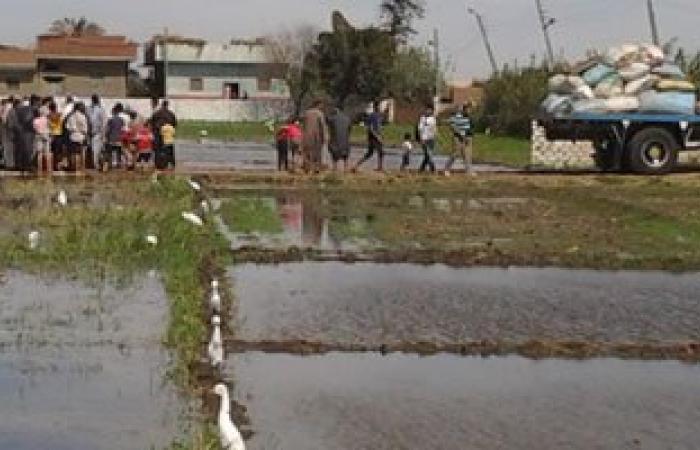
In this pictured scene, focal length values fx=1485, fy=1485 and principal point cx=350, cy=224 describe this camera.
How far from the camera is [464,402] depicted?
9422mm

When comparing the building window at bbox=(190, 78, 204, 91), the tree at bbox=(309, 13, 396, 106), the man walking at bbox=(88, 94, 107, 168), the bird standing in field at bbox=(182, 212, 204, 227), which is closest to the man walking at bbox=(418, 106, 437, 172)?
the man walking at bbox=(88, 94, 107, 168)

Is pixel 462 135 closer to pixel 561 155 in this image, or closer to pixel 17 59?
pixel 561 155

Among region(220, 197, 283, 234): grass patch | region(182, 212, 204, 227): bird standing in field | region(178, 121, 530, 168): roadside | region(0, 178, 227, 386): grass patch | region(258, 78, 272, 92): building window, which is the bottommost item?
region(178, 121, 530, 168): roadside

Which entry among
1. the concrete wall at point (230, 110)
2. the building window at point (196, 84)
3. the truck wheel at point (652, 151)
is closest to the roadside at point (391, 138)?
the concrete wall at point (230, 110)

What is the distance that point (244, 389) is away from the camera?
9.52 m

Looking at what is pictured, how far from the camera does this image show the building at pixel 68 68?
82.7 m

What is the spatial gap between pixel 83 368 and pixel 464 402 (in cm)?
261

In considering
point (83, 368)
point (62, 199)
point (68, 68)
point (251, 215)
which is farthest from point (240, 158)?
point (68, 68)

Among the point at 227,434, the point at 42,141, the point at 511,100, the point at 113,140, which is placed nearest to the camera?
the point at 227,434

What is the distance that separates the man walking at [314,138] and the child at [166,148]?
103 inches

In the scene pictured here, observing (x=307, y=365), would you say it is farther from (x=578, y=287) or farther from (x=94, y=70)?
(x=94, y=70)

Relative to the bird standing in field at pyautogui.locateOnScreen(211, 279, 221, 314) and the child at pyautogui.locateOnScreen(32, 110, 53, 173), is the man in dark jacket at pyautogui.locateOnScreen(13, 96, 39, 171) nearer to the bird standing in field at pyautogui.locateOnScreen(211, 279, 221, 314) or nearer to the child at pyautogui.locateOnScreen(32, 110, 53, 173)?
the child at pyautogui.locateOnScreen(32, 110, 53, 173)

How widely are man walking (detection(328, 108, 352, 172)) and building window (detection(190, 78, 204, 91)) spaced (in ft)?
205

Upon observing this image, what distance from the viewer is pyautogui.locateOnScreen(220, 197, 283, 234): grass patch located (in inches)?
792
